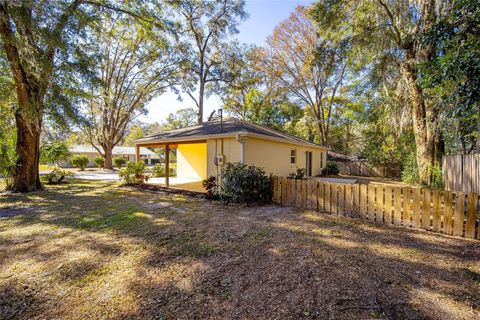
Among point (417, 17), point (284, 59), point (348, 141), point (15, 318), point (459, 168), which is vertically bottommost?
point (15, 318)

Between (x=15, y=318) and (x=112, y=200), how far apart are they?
634 cm

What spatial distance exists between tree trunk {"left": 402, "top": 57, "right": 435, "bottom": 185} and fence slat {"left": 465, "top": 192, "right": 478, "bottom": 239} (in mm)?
6683

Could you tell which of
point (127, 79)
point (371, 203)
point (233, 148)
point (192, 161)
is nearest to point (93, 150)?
point (127, 79)

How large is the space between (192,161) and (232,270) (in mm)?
12711

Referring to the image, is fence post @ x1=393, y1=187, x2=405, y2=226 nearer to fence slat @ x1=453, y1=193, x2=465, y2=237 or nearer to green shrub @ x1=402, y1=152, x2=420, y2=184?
fence slat @ x1=453, y1=193, x2=465, y2=237

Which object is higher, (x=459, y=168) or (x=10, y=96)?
(x=10, y=96)

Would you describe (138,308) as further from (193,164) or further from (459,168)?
(193,164)

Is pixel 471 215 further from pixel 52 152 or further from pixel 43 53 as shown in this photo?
pixel 52 152

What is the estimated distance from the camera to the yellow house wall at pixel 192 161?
48.3ft

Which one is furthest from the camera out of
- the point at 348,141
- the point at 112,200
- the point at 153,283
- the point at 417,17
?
the point at 348,141

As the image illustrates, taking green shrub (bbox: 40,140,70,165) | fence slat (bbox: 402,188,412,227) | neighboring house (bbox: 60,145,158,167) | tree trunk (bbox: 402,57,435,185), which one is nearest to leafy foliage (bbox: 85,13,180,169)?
green shrub (bbox: 40,140,70,165)

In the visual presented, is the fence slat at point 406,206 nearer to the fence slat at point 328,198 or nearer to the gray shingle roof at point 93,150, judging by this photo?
the fence slat at point 328,198

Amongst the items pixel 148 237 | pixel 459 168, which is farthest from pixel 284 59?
pixel 148 237

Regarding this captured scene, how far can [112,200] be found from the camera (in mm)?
8234
